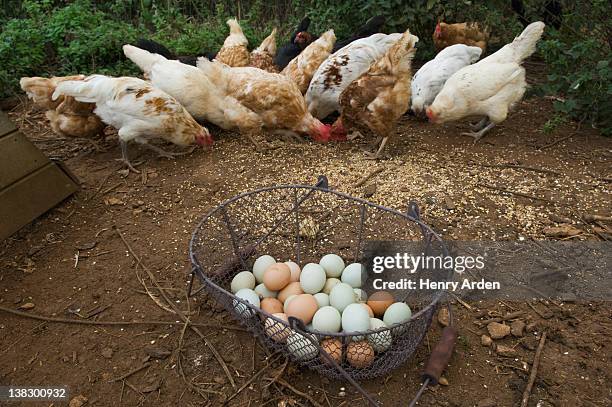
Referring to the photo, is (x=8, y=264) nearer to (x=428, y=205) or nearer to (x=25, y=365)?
(x=25, y=365)

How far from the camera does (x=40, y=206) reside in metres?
2.76

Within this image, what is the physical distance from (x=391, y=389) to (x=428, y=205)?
135cm

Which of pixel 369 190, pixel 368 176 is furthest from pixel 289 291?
pixel 368 176

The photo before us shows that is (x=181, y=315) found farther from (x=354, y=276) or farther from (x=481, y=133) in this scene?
(x=481, y=133)

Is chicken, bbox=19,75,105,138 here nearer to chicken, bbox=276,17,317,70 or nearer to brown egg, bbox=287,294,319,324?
chicken, bbox=276,17,317,70

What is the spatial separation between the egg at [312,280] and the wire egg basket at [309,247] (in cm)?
28

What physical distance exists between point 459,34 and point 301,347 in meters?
4.22

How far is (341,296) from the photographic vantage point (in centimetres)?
185

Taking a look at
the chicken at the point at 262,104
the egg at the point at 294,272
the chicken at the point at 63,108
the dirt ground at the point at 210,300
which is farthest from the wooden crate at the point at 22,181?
the egg at the point at 294,272

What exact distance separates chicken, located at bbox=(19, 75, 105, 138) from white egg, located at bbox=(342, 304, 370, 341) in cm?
278

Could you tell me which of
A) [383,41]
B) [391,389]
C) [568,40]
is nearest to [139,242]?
[391,389]

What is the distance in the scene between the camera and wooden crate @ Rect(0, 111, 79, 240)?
101 inches

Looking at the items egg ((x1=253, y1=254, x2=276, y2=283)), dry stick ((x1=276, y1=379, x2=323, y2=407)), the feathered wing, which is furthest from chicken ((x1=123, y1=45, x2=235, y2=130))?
dry stick ((x1=276, y1=379, x2=323, y2=407))

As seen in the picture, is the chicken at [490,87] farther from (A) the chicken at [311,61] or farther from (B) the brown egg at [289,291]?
(B) the brown egg at [289,291]
